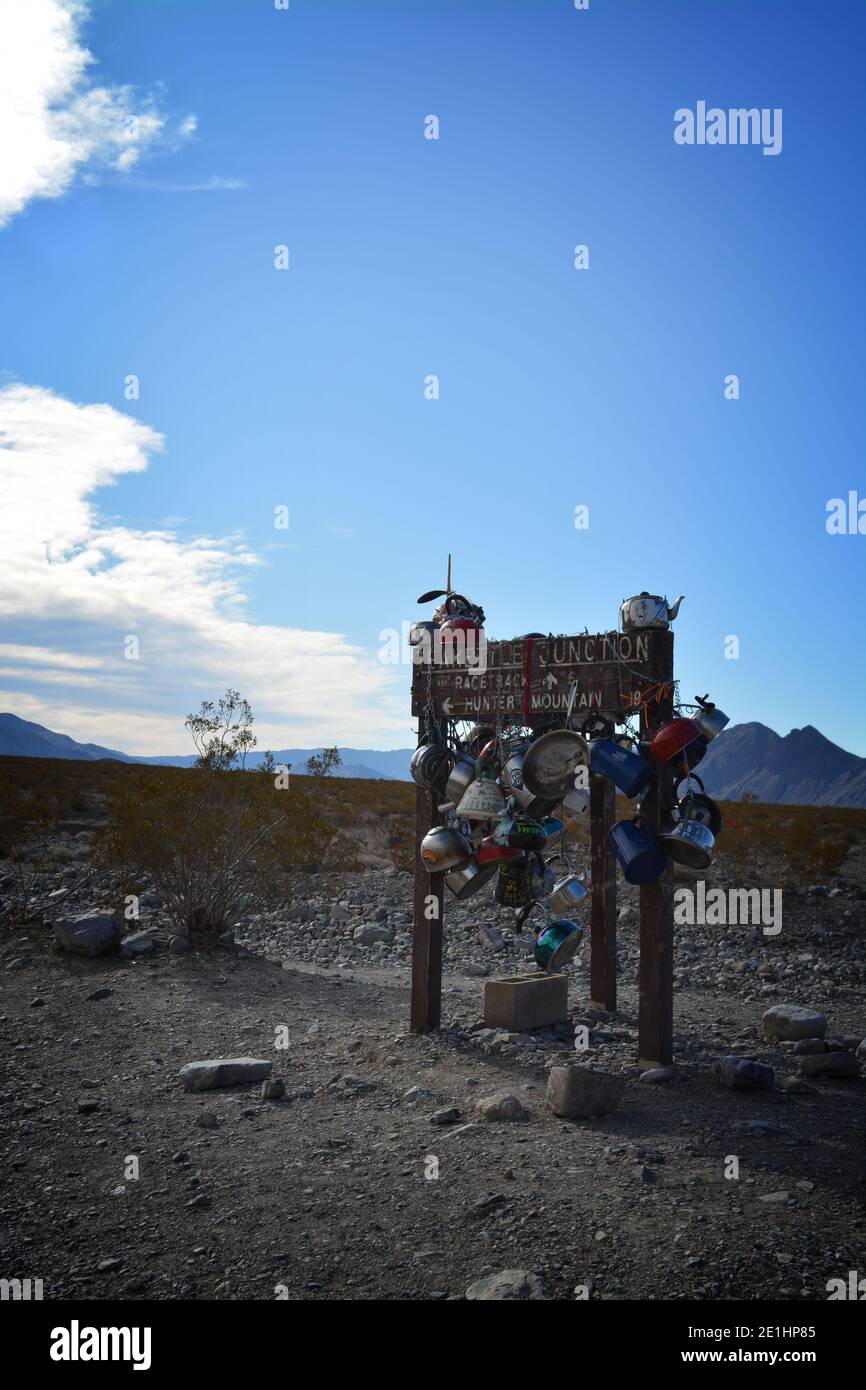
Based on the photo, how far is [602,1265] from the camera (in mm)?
4422

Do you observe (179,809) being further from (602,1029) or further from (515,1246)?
(515,1246)

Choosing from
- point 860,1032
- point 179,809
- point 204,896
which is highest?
point 179,809

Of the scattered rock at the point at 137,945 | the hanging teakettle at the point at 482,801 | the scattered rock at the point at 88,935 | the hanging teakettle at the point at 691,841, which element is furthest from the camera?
the scattered rock at the point at 137,945

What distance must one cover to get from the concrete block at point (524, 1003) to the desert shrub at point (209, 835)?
5.17 meters

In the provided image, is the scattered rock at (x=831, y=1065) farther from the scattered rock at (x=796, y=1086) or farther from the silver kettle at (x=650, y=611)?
the silver kettle at (x=650, y=611)

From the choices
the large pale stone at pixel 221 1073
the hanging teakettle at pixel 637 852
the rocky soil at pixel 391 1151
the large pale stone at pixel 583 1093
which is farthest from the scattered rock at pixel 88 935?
the hanging teakettle at pixel 637 852

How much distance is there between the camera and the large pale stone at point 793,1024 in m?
8.95

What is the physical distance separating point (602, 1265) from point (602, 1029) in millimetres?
4725

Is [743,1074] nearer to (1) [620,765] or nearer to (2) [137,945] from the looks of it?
(1) [620,765]

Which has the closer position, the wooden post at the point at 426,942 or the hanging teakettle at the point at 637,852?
the hanging teakettle at the point at 637,852

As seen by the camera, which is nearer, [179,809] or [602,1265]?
[602,1265]

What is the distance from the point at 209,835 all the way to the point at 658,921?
761 cm

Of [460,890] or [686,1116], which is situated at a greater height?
[460,890]
